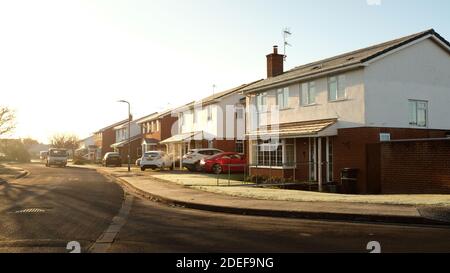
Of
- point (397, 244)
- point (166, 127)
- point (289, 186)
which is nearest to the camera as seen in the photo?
point (397, 244)

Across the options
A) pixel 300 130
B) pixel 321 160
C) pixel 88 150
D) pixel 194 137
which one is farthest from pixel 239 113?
pixel 88 150

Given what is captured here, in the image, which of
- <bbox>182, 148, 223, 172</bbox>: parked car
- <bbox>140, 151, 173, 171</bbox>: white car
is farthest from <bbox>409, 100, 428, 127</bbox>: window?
<bbox>140, 151, 173, 171</bbox>: white car

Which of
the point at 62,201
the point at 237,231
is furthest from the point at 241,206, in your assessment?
the point at 62,201

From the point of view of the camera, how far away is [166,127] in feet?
172

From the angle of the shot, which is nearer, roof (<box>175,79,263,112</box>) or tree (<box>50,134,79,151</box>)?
roof (<box>175,79,263,112</box>)

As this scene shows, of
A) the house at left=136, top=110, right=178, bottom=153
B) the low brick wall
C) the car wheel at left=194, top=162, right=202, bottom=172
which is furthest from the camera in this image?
the house at left=136, top=110, right=178, bottom=153

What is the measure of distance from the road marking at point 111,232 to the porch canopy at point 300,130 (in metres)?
10.1

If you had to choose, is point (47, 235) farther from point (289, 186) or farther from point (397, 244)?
point (289, 186)

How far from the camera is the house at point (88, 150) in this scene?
88.3 meters

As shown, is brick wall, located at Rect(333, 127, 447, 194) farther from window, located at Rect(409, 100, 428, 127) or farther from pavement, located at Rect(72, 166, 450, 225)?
pavement, located at Rect(72, 166, 450, 225)

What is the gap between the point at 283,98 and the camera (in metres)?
25.7

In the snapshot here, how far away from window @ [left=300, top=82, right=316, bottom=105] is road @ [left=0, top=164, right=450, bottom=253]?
12.0 meters

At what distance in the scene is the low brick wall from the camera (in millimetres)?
16469
